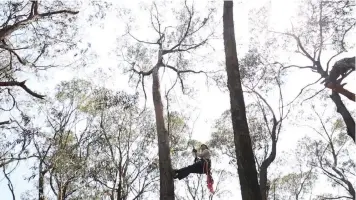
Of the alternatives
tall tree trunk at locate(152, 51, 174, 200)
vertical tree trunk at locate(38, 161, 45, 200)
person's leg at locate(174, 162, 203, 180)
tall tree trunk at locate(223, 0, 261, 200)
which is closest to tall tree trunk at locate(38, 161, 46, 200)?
vertical tree trunk at locate(38, 161, 45, 200)

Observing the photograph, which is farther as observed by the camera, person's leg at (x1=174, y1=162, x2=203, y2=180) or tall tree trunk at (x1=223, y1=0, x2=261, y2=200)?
person's leg at (x1=174, y1=162, x2=203, y2=180)

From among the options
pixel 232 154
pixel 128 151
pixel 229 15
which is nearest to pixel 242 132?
pixel 229 15

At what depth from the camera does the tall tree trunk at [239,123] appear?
13.8ft

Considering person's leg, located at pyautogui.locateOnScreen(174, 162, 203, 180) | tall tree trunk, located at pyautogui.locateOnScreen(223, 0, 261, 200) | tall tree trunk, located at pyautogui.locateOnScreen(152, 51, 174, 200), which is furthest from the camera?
person's leg, located at pyautogui.locateOnScreen(174, 162, 203, 180)

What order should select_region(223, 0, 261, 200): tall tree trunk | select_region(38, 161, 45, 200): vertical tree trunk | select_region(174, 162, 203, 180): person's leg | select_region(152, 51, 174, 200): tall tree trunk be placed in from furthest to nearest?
select_region(38, 161, 45, 200): vertical tree trunk, select_region(174, 162, 203, 180): person's leg, select_region(152, 51, 174, 200): tall tree trunk, select_region(223, 0, 261, 200): tall tree trunk

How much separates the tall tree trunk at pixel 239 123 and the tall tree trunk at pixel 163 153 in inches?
86.5

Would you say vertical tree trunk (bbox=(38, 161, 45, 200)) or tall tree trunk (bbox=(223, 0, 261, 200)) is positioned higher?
vertical tree trunk (bbox=(38, 161, 45, 200))

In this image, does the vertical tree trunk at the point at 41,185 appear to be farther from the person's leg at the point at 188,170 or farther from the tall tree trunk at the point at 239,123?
the tall tree trunk at the point at 239,123

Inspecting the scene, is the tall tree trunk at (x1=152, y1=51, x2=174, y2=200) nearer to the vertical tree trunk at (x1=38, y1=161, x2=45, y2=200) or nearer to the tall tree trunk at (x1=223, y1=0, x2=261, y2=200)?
the tall tree trunk at (x1=223, y1=0, x2=261, y2=200)

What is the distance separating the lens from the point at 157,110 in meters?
7.33

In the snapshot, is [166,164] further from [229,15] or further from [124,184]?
[124,184]

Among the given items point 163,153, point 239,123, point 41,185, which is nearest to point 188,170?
point 163,153

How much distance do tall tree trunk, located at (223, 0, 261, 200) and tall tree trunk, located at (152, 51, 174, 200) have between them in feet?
7.21

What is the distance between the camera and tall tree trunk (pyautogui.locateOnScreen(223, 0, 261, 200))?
4219mm
